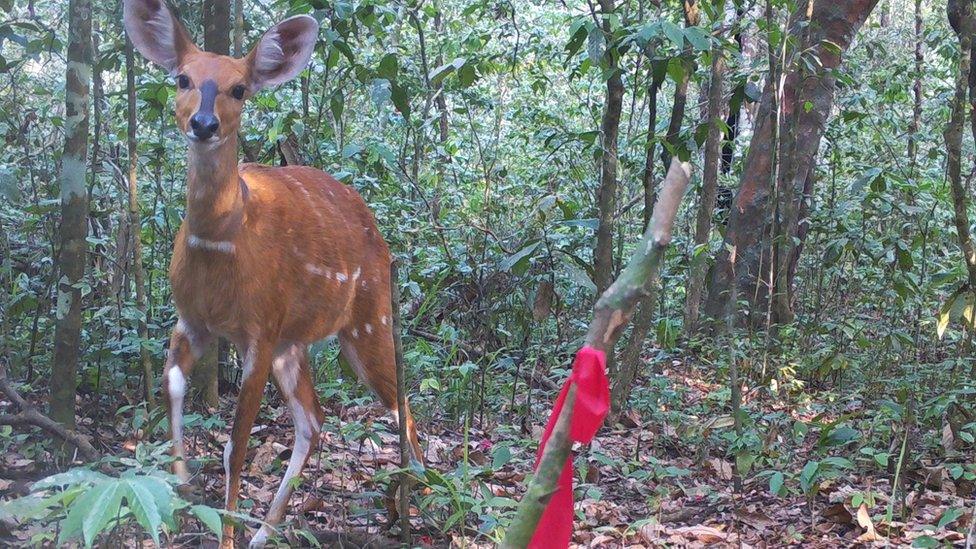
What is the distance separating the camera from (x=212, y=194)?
3934 millimetres

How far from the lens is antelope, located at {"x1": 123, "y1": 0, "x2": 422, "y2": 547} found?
3.89 meters

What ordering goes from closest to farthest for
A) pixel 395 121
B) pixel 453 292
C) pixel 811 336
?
1. pixel 453 292
2. pixel 811 336
3. pixel 395 121

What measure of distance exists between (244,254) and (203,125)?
61 cm

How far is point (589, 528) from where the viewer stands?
13.6 feet

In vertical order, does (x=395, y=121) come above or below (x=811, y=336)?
Answer: above

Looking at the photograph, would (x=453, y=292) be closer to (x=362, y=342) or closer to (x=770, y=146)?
(x=362, y=342)

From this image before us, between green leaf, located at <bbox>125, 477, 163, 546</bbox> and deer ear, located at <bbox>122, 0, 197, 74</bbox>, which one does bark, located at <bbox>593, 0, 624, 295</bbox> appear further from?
green leaf, located at <bbox>125, 477, 163, 546</bbox>

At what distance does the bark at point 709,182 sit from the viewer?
20.4ft

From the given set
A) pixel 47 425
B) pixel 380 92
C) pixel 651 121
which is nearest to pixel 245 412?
pixel 47 425

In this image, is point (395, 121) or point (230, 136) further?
point (395, 121)

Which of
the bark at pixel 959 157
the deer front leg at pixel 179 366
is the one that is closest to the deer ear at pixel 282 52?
the deer front leg at pixel 179 366

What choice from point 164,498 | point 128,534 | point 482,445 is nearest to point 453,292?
point 482,445

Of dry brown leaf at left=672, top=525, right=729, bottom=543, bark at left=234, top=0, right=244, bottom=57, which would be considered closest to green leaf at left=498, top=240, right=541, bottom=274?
dry brown leaf at left=672, top=525, right=729, bottom=543

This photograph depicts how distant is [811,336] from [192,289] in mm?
5011
